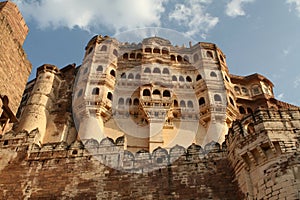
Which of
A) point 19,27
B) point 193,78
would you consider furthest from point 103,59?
point 19,27

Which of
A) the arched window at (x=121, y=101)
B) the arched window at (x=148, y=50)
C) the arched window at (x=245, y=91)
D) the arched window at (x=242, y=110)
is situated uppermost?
the arched window at (x=148, y=50)

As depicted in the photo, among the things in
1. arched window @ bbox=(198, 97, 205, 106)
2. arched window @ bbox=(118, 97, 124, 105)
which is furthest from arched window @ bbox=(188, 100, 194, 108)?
arched window @ bbox=(118, 97, 124, 105)

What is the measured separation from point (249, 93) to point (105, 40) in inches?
670

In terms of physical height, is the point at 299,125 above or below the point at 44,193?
above

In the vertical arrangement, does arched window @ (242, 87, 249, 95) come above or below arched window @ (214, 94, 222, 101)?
above

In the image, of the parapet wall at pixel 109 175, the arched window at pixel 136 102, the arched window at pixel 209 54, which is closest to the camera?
the parapet wall at pixel 109 175

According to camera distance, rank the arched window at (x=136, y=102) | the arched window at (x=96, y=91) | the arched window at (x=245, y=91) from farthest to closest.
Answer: the arched window at (x=245, y=91) → the arched window at (x=136, y=102) → the arched window at (x=96, y=91)

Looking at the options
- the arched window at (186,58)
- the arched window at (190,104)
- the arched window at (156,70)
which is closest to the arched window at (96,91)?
the arched window at (156,70)

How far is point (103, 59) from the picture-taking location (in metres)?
32.4

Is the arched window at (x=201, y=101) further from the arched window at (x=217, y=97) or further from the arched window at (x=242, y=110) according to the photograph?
the arched window at (x=242, y=110)

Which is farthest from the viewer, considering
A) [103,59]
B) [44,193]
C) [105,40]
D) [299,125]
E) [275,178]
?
[105,40]

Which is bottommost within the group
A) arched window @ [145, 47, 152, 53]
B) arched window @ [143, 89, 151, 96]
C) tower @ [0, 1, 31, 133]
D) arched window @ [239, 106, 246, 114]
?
tower @ [0, 1, 31, 133]

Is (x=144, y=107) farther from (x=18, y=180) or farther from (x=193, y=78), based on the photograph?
(x=18, y=180)

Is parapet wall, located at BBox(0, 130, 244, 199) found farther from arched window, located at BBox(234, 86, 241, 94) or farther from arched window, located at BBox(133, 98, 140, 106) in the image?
arched window, located at BBox(234, 86, 241, 94)
